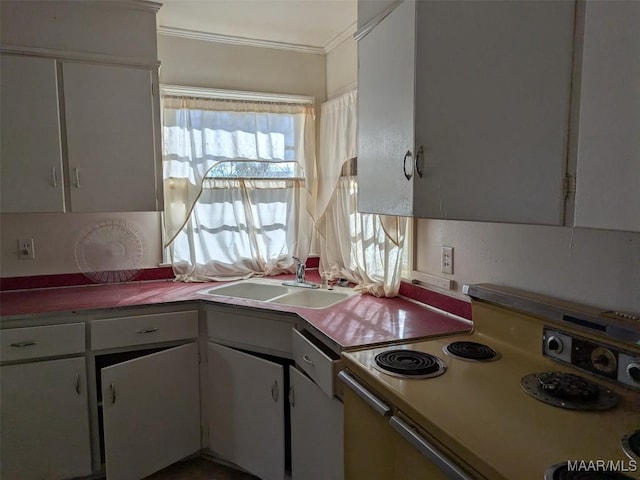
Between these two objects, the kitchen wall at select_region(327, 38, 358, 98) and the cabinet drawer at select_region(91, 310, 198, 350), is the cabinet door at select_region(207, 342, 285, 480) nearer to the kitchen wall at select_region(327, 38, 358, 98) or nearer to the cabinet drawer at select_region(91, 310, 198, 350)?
the cabinet drawer at select_region(91, 310, 198, 350)

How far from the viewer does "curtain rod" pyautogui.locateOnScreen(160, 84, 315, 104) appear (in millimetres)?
2584

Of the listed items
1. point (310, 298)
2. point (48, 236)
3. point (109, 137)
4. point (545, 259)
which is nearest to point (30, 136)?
point (109, 137)

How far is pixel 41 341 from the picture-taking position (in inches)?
77.2

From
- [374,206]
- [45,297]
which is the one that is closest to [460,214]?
[374,206]

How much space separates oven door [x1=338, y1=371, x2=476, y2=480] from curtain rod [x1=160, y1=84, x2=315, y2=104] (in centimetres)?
198

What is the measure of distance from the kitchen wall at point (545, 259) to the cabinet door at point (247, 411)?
3.05ft

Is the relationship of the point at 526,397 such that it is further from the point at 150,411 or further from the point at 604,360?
the point at 150,411

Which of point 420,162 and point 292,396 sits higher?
point 420,162

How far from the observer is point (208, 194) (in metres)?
2.73

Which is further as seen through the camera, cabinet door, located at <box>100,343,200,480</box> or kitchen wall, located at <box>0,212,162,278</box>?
kitchen wall, located at <box>0,212,162,278</box>

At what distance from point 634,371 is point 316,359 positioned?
39.6 inches

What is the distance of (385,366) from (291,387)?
74 centimetres

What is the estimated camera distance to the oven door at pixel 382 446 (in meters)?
1.00

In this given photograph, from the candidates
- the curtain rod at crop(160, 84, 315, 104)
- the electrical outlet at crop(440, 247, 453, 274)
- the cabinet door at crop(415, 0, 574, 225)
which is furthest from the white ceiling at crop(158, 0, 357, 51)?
the electrical outlet at crop(440, 247, 453, 274)
